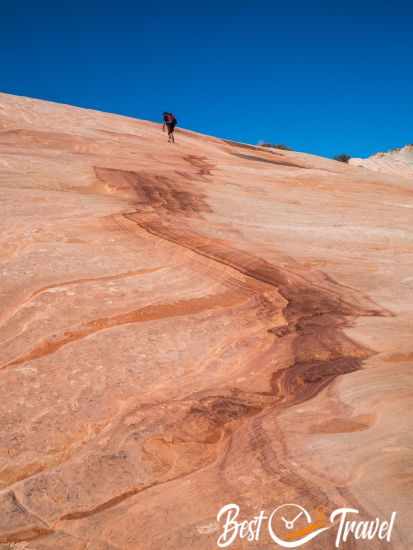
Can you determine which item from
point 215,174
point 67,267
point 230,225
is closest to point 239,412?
point 67,267

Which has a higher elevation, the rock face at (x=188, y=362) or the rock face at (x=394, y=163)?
the rock face at (x=394, y=163)

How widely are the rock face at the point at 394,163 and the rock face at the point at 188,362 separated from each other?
42.6 ft

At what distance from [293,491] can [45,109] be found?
14632mm

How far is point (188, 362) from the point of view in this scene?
164 inches

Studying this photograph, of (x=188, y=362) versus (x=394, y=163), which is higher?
(x=394, y=163)

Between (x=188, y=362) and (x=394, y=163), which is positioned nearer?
(x=188, y=362)

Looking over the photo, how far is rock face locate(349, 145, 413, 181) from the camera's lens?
23403 millimetres

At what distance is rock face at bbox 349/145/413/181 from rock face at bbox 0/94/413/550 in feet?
42.6

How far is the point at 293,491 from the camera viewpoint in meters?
2.54

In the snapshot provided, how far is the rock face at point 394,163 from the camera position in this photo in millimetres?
23403

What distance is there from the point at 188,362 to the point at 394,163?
85.2 feet

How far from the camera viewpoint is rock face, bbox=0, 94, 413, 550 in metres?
2.58

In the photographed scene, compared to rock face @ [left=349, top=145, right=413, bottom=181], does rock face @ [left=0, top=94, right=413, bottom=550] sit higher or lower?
lower

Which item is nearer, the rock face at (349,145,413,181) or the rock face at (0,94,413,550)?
the rock face at (0,94,413,550)
